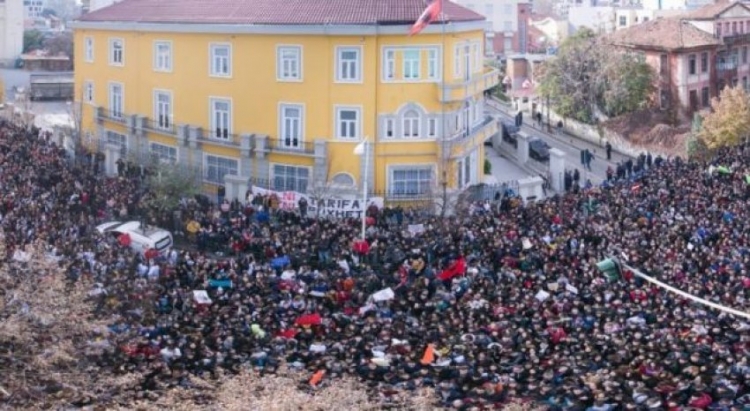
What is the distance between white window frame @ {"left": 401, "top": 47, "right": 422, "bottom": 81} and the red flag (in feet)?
3.76

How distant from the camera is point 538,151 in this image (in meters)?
51.6

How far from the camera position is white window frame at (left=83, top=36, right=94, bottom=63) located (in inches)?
1948

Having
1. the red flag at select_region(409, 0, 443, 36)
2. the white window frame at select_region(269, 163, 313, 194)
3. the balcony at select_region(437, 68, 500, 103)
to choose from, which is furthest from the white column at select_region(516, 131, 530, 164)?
the red flag at select_region(409, 0, 443, 36)

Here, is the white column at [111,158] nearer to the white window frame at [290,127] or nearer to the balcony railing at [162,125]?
the balcony railing at [162,125]

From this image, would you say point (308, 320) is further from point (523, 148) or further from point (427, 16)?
point (523, 148)

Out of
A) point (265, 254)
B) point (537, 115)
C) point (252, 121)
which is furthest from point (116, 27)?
point (537, 115)

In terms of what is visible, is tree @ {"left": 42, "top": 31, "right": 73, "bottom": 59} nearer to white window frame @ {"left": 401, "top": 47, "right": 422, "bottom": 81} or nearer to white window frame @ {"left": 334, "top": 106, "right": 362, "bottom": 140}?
white window frame @ {"left": 334, "top": 106, "right": 362, "bottom": 140}

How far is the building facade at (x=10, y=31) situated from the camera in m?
98.5

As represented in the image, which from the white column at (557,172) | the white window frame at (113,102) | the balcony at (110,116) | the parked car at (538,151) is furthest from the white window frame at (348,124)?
the parked car at (538,151)

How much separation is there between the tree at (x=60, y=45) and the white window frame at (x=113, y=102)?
51.4 m

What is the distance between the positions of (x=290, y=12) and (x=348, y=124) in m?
4.16

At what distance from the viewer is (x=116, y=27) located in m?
47.0

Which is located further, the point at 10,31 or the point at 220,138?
the point at 10,31

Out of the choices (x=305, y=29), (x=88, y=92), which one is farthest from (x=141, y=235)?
(x=88, y=92)
